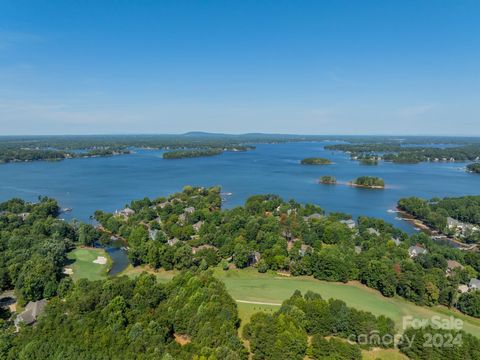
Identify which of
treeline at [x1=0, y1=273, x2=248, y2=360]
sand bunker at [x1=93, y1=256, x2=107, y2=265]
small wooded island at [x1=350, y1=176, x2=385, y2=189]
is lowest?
sand bunker at [x1=93, y1=256, x2=107, y2=265]

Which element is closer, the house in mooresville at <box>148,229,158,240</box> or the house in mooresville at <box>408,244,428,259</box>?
the house in mooresville at <box>408,244,428,259</box>

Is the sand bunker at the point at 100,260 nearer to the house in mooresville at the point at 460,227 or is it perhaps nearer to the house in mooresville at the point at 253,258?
the house in mooresville at the point at 253,258

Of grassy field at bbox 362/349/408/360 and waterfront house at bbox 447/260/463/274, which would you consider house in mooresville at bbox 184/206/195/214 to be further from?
grassy field at bbox 362/349/408/360

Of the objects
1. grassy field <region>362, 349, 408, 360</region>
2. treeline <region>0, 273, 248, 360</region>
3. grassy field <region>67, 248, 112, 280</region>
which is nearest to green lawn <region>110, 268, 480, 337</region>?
grassy field <region>362, 349, 408, 360</region>

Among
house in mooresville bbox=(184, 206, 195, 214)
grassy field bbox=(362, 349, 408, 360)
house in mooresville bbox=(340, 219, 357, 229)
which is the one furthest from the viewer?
house in mooresville bbox=(184, 206, 195, 214)

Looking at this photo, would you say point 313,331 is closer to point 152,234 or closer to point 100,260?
point 100,260

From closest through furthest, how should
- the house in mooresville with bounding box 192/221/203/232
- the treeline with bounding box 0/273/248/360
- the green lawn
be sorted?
the treeline with bounding box 0/273/248/360, the green lawn, the house in mooresville with bounding box 192/221/203/232

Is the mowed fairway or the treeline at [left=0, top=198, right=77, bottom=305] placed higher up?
the treeline at [left=0, top=198, right=77, bottom=305]

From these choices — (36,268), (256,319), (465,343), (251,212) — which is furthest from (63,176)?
(465,343)
